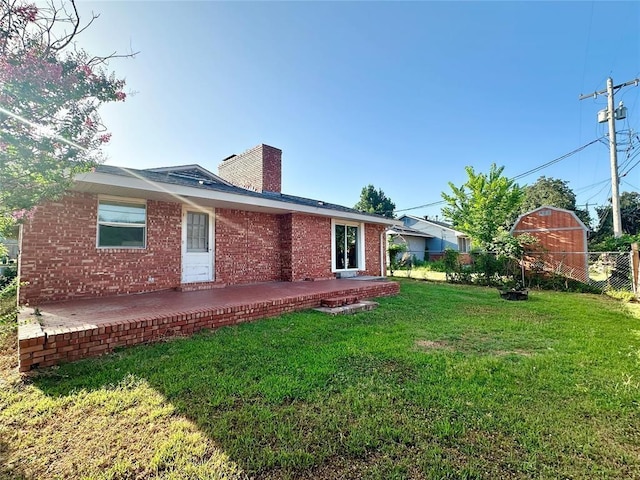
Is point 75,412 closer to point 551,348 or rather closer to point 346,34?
point 551,348

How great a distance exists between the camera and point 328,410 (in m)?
2.51

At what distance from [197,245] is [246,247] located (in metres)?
1.49

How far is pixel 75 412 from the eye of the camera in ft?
8.04

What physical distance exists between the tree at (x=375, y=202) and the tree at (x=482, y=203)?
1572cm

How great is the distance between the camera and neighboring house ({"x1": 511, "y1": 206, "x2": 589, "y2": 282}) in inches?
450

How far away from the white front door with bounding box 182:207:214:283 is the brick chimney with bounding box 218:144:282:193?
4480 mm

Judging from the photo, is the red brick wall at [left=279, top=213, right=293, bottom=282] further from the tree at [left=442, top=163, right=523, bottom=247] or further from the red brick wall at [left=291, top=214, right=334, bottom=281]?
the tree at [left=442, top=163, right=523, bottom=247]

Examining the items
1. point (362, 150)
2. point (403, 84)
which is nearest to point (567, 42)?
point (403, 84)

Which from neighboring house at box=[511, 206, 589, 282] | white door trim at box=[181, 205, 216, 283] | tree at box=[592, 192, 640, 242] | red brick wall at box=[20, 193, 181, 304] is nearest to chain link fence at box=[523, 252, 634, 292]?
neighboring house at box=[511, 206, 589, 282]

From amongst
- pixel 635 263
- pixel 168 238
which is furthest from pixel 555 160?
pixel 168 238

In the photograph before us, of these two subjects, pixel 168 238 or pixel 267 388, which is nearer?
pixel 267 388

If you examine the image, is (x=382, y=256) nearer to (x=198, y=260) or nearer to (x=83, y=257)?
(x=198, y=260)

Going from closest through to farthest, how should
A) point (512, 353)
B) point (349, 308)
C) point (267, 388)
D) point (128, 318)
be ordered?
point (267, 388)
point (512, 353)
point (128, 318)
point (349, 308)

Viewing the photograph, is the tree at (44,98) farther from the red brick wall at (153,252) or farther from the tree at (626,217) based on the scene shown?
the tree at (626,217)
